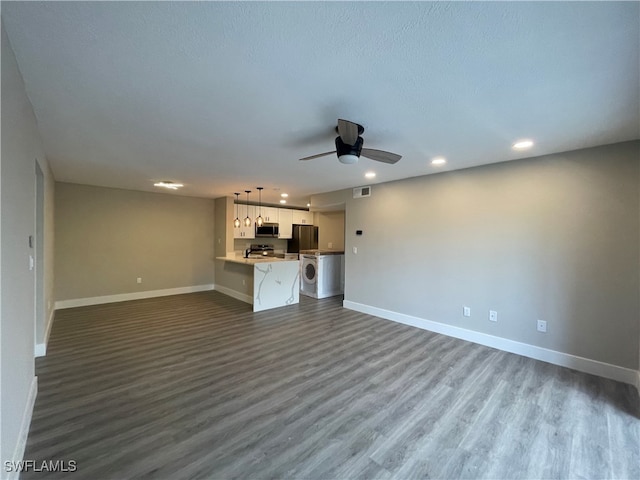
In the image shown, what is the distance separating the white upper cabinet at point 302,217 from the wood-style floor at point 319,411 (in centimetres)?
466

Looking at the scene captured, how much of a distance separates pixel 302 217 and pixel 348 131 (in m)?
6.11

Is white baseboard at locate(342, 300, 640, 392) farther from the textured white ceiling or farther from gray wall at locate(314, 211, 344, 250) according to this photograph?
gray wall at locate(314, 211, 344, 250)

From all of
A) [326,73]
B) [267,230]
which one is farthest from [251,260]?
[326,73]

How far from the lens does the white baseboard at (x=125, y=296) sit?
5.26m

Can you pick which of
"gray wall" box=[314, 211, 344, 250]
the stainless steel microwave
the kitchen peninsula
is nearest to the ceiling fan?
the kitchen peninsula

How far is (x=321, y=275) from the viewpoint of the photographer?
627cm

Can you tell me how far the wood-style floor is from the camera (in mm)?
1701

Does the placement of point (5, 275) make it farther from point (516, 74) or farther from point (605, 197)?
point (605, 197)

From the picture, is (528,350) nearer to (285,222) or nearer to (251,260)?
(251,260)

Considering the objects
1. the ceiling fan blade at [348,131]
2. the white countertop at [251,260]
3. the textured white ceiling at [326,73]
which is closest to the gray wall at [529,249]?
the textured white ceiling at [326,73]

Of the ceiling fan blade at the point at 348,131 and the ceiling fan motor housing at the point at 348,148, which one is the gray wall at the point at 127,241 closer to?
the ceiling fan motor housing at the point at 348,148

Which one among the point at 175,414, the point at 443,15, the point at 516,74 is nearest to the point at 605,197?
the point at 516,74

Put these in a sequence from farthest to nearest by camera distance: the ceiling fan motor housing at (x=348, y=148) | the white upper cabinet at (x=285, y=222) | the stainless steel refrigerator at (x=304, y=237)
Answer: the stainless steel refrigerator at (x=304, y=237) < the white upper cabinet at (x=285, y=222) < the ceiling fan motor housing at (x=348, y=148)

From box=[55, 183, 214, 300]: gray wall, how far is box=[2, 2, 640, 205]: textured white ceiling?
2.93m
